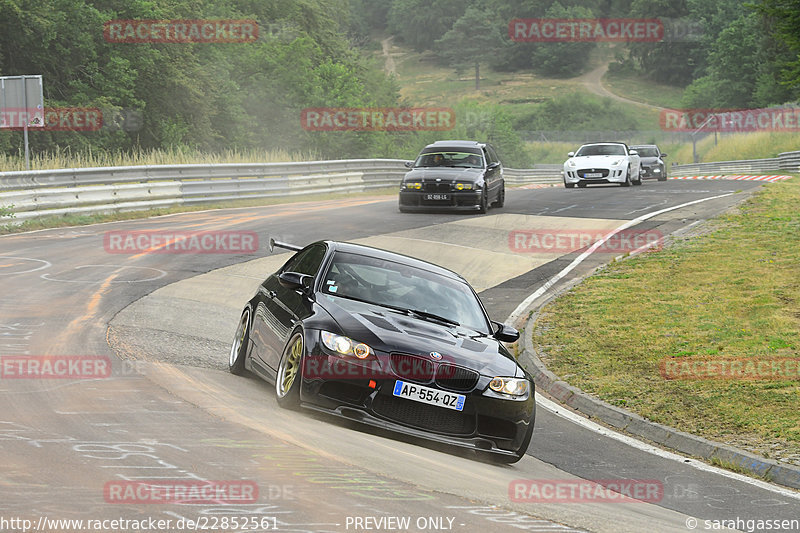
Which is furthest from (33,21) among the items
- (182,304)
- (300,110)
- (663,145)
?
(663,145)

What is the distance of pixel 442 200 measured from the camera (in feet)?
84.4

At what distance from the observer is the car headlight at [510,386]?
7863 mm

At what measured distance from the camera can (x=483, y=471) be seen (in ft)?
23.8

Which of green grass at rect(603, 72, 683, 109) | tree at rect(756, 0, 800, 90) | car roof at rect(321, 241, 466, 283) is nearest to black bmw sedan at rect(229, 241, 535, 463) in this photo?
car roof at rect(321, 241, 466, 283)

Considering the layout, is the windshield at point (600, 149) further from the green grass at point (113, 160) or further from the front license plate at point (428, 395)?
the front license plate at point (428, 395)

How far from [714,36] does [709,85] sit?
823 inches

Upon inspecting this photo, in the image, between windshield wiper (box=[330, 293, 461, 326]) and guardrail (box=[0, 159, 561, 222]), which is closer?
windshield wiper (box=[330, 293, 461, 326])

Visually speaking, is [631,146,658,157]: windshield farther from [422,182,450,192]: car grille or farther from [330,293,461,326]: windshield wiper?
[330,293,461,326]: windshield wiper

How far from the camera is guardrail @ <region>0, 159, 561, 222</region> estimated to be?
21797mm

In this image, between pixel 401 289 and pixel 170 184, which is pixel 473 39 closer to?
pixel 170 184

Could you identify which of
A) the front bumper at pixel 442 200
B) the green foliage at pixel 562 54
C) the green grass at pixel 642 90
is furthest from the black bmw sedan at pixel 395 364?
the green foliage at pixel 562 54

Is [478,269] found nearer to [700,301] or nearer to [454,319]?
[700,301]

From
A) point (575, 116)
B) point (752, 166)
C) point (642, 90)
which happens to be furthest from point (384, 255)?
point (642, 90)

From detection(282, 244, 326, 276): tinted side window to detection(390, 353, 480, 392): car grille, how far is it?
184cm
